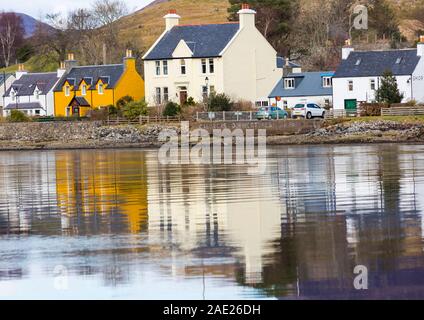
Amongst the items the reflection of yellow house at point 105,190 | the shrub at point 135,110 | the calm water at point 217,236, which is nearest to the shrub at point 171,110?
the shrub at point 135,110

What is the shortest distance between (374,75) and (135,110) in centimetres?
2200

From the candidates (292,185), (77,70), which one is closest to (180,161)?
(292,185)

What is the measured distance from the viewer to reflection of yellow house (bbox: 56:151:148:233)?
101 ft

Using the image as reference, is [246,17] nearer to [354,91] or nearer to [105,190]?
[354,91]

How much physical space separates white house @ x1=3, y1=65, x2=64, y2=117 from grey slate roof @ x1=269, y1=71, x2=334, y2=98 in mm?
28395

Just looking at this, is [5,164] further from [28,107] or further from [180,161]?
[28,107]

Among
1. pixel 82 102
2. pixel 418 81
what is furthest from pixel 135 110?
pixel 418 81

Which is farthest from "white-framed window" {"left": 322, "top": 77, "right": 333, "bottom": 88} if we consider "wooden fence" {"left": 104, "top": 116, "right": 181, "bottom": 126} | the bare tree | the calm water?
the bare tree

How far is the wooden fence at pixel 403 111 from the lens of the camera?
81.1m

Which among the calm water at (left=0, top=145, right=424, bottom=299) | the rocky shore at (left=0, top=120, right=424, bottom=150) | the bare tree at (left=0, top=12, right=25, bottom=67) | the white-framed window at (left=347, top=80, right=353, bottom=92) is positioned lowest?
the calm water at (left=0, top=145, right=424, bottom=299)

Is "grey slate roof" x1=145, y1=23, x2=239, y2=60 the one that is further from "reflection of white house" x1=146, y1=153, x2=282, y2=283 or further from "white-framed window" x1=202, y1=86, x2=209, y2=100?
"reflection of white house" x1=146, y1=153, x2=282, y2=283

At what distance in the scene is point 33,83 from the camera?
11719 cm

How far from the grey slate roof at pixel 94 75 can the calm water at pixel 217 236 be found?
63.1 metres
